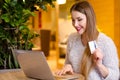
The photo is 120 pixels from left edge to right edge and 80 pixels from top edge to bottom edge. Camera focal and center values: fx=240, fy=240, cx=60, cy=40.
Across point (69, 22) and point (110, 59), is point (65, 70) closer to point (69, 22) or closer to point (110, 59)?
point (110, 59)

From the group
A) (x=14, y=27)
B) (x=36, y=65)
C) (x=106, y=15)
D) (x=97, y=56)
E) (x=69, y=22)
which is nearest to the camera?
(x=36, y=65)

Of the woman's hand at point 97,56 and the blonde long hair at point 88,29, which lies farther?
the blonde long hair at point 88,29

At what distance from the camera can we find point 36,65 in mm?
1457

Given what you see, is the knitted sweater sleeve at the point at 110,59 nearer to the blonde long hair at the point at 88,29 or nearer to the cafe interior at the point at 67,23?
the blonde long hair at the point at 88,29

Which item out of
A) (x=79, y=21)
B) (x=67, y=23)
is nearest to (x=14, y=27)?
(x=79, y=21)

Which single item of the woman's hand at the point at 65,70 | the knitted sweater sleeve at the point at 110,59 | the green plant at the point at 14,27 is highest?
the green plant at the point at 14,27

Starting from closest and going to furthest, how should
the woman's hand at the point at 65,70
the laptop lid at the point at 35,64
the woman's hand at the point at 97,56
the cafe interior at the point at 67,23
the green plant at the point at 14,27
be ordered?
the laptop lid at the point at 35,64, the woman's hand at the point at 97,56, the woman's hand at the point at 65,70, the green plant at the point at 14,27, the cafe interior at the point at 67,23

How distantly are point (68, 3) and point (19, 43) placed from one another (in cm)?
430

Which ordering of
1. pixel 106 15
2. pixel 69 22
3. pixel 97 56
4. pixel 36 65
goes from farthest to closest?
pixel 69 22 → pixel 106 15 → pixel 97 56 → pixel 36 65

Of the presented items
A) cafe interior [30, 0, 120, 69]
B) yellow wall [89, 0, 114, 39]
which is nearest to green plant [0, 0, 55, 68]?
cafe interior [30, 0, 120, 69]

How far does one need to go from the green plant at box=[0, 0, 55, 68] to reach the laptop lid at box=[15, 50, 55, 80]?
2.10 ft

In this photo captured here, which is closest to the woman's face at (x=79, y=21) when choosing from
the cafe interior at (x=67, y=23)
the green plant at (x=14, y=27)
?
the green plant at (x=14, y=27)

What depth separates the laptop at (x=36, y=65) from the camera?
1381 millimetres

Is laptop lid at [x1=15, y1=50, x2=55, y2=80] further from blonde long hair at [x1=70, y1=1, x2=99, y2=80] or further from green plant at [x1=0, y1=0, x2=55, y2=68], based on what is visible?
green plant at [x1=0, y1=0, x2=55, y2=68]
